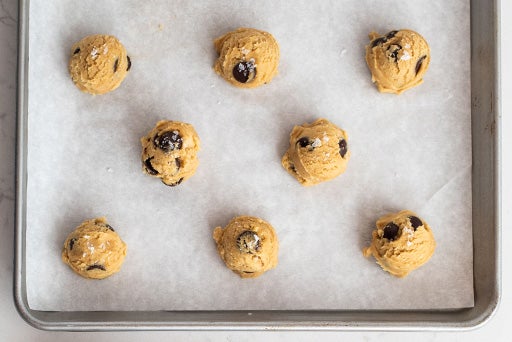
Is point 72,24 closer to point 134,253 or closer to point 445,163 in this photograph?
point 134,253

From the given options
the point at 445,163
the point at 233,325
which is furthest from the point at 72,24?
the point at 445,163

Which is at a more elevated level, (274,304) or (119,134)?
(119,134)

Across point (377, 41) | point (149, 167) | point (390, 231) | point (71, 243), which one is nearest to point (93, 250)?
point (71, 243)

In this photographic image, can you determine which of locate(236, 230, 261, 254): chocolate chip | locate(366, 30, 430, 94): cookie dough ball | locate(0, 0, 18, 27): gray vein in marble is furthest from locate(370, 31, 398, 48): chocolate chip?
locate(0, 0, 18, 27): gray vein in marble

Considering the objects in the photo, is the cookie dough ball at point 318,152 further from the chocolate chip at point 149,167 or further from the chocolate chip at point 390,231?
the chocolate chip at point 149,167

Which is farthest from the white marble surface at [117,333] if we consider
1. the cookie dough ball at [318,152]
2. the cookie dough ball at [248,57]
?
the cookie dough ball at [248,57]

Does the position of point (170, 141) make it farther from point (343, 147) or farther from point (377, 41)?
point (377, 41)
